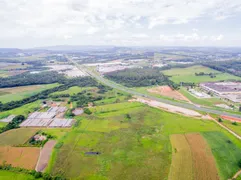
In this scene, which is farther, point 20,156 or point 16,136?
point 16,136

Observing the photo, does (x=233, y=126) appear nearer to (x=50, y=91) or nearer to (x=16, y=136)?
(x=16, y=136)

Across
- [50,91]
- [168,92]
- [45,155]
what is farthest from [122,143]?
[50,91]

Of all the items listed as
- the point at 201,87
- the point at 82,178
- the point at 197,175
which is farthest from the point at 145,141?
the point at 201,87

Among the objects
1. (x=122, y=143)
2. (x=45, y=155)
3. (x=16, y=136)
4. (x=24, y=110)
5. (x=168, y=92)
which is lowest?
(x=168, y=92)

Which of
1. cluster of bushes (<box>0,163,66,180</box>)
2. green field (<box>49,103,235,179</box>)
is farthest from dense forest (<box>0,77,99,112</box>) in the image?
cluster of bushes (<box>0,163,66,180</box>)

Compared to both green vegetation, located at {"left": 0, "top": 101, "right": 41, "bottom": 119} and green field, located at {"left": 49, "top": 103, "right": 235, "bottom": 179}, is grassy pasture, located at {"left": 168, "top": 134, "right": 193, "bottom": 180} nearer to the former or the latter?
green field, located at {"left": 49, "top": 103, "right": 235, "bottom": 179}

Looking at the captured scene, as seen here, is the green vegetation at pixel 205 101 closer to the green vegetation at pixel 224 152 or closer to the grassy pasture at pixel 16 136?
the green vegetation at pixel 224 152

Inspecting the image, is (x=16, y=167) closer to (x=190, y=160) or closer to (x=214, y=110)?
(x=190, y=160)
